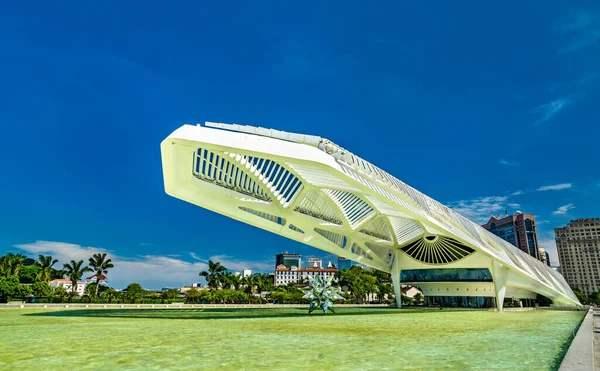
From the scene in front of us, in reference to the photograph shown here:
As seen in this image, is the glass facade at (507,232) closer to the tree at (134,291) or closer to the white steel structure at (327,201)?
the white steel structure at (327,201)

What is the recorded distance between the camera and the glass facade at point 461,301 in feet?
148

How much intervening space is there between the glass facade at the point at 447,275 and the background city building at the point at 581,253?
104m

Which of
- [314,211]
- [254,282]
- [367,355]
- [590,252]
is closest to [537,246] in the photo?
[590,252]

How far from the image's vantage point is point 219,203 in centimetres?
2677

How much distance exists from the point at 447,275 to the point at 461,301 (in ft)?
15.3

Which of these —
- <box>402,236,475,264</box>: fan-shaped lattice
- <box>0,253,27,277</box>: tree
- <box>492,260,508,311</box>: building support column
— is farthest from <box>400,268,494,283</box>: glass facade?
<box>0,253,27,277</box>: tree

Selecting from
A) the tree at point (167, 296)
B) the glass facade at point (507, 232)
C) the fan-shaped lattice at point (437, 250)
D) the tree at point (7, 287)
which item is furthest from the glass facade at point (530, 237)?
the tree at point (7, 287)

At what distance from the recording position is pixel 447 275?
4538 centimetres

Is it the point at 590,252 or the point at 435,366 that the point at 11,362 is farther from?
the point at 590,252

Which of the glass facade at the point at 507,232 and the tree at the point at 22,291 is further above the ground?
the glass facade at the point at 507,232

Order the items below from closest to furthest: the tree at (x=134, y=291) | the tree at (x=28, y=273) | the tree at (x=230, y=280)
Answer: the tree at (x=134, y=291), the tree at (x=230, y=280), the tree at (x=28, y=273)

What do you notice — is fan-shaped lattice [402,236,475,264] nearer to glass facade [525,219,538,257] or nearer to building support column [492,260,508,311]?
building support column [492,260,508,311]

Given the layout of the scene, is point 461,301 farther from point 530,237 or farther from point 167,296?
point 530,237

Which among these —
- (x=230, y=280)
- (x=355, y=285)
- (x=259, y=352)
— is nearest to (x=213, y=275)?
(x=230, y=280)
